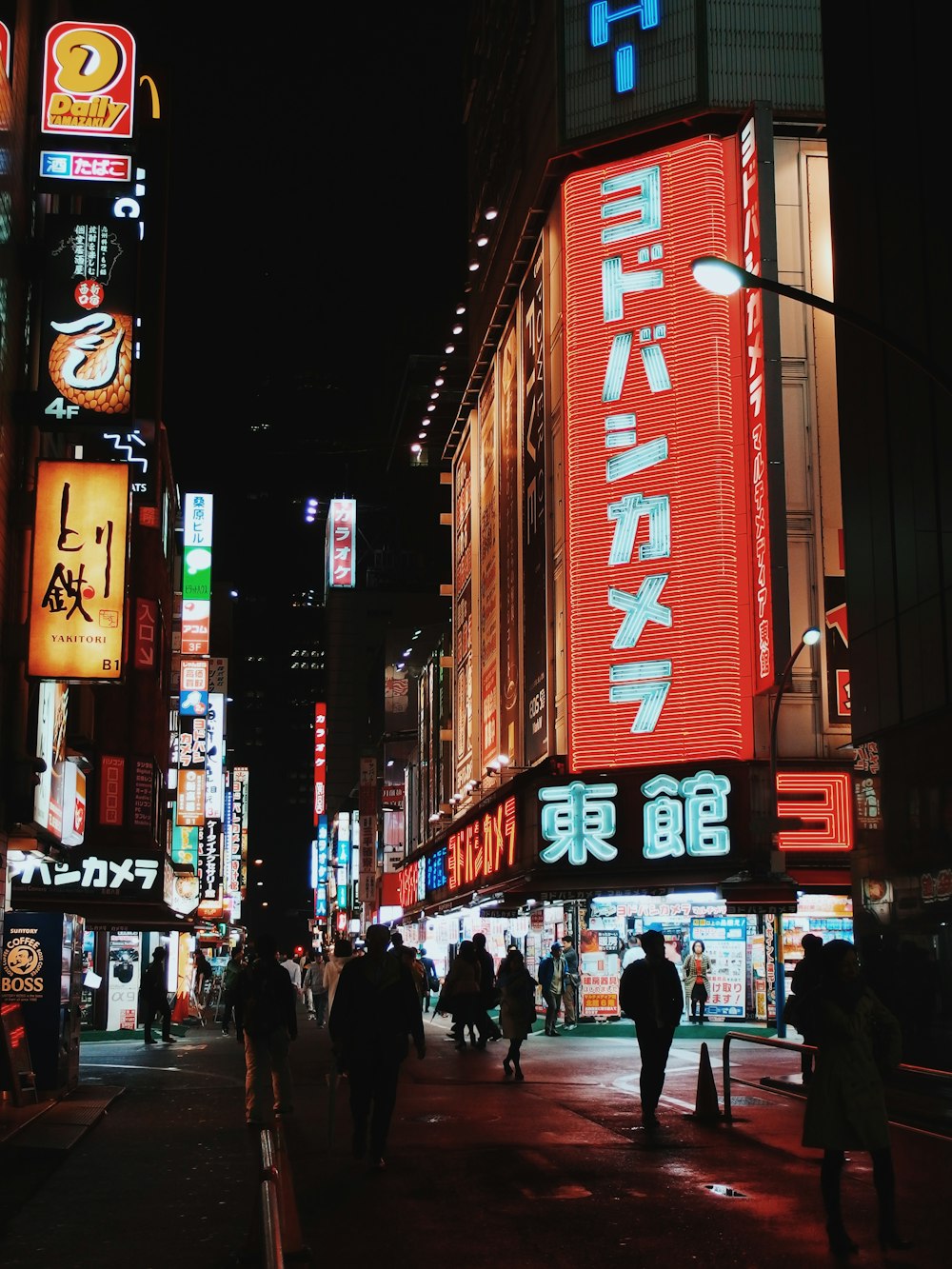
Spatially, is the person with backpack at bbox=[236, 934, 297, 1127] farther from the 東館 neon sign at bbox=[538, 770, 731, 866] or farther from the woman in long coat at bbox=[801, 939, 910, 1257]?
the 東館 neon sign at bbox=[538, 770, 731, 866]

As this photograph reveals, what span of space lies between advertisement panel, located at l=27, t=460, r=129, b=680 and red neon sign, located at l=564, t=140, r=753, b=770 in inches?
528

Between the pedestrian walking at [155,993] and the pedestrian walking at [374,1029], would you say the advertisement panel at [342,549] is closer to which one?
the pedestrian walking at [155,993]

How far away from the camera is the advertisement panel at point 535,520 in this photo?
34.4 m

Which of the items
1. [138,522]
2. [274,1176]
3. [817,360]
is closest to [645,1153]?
[274,1176]

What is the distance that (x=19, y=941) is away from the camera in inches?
698

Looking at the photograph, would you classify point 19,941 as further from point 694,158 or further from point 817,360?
point 694,158

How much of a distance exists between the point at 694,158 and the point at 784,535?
28.3 ft

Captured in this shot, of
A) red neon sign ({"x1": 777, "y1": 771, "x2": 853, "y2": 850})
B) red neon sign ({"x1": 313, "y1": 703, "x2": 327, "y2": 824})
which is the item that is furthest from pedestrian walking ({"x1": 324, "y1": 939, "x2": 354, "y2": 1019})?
red neon sign ({"x1": 313, "y1": 703, "x2": 327, "y2": 824})

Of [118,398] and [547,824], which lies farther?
[547,824]

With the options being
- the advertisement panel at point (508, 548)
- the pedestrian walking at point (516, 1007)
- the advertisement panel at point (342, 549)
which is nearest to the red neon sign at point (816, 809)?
the pedestrian walking at point (516, 1007)

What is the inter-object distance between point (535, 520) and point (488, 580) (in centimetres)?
827

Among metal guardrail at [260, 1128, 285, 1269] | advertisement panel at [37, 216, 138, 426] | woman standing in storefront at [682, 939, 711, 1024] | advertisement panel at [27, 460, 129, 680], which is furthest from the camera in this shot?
woman standing in storefront at [682, 939, 711, 1024]

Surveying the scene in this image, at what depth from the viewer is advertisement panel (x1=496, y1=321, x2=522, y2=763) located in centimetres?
3859

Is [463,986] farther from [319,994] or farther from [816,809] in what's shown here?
[319,994]
